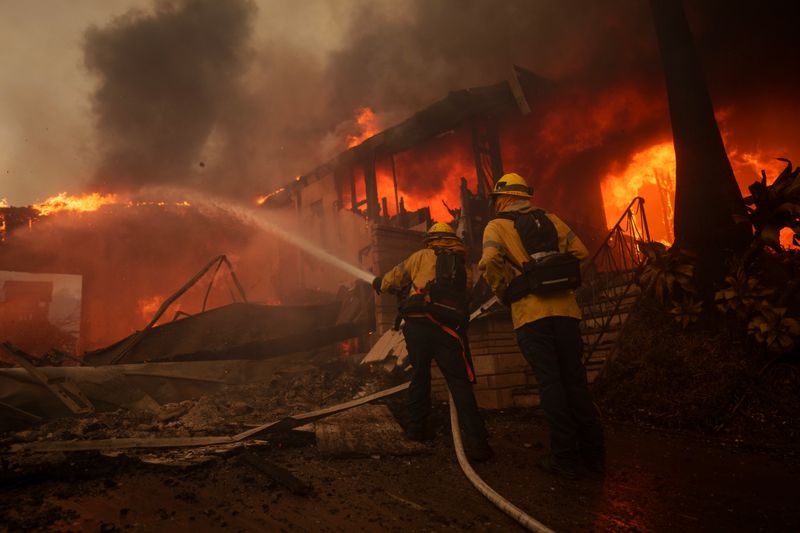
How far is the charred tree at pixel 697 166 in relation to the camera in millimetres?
5457

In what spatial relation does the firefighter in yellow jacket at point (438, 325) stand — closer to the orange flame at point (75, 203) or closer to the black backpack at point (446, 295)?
the black backpack at point (446, 295)

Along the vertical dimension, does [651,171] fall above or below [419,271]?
above

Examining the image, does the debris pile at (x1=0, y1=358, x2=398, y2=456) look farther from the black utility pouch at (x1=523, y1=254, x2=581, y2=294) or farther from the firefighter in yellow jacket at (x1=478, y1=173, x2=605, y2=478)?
the black utility pouch at (x1=523, y1=254, x2=581, y2=294)

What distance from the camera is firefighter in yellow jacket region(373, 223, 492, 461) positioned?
3799mm

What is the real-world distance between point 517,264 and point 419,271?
1.27m

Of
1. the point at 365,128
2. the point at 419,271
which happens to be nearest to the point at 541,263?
the point at 419,271

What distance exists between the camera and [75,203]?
1727cm

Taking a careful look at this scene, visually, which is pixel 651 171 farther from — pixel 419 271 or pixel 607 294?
pixel 419 271

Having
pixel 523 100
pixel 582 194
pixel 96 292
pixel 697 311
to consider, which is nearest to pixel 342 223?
pixel 523 100

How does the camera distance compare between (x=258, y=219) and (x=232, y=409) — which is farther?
(x=258, y=219)

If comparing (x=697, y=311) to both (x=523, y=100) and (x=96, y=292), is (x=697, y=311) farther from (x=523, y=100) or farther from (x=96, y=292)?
(x=96, y=292)

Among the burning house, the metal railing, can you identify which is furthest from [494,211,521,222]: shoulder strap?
the burning house

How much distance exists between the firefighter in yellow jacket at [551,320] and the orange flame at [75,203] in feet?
63.3

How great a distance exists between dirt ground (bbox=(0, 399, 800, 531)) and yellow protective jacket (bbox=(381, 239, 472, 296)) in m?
1.61
